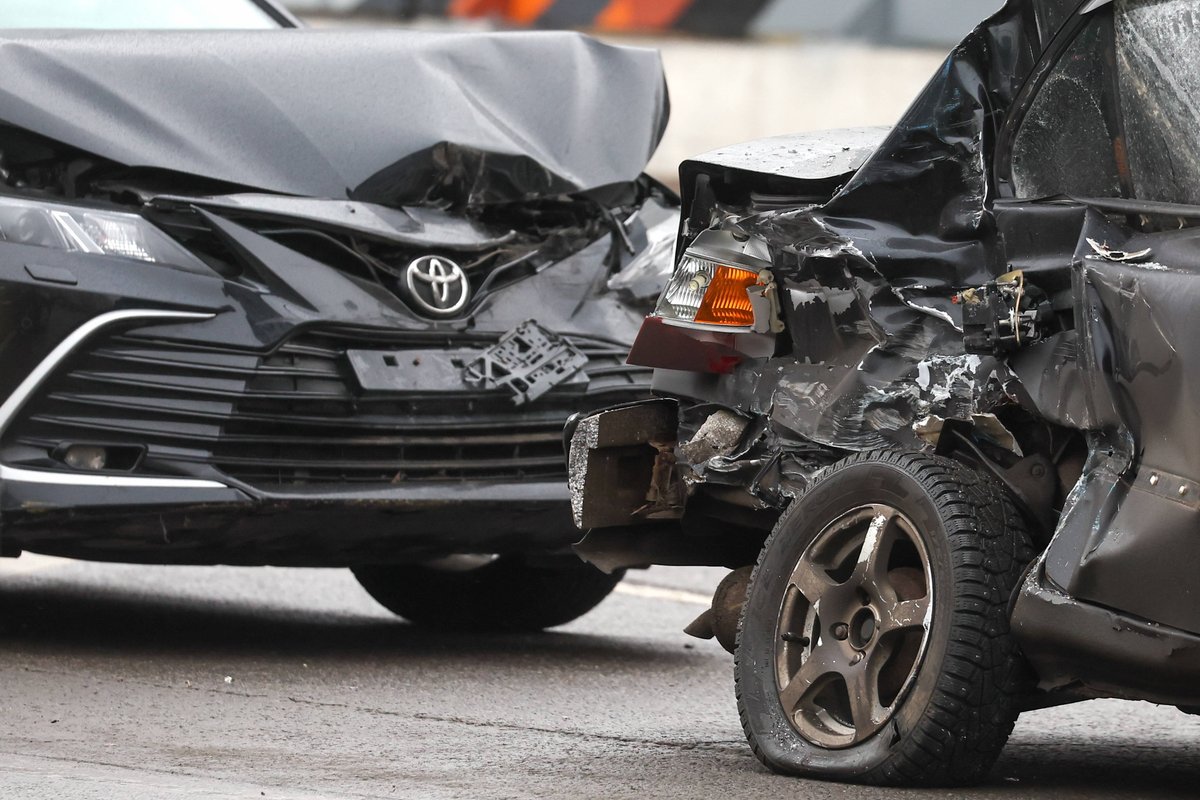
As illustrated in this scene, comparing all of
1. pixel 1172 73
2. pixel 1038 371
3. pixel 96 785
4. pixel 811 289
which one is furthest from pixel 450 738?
pixel 1172 73

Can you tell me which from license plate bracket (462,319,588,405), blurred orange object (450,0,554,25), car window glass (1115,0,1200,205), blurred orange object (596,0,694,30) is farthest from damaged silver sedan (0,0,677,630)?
blurred orange object (450,0,554,25)

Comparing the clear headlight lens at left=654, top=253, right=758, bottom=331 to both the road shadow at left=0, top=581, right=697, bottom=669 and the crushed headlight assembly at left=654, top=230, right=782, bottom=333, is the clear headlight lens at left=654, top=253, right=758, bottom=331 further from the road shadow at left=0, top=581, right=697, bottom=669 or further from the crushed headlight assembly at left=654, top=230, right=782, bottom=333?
the road shadow at left=0, top=581, right=697, bottom=669

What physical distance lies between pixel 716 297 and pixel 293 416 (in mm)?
1523

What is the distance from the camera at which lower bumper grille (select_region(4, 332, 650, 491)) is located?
557cm

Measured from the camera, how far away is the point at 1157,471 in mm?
3668

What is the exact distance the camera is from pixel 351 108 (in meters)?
6.35

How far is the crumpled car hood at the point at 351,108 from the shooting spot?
5945mm

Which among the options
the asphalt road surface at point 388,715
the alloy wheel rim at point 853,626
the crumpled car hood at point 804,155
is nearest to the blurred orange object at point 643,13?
the asphalt road surface at point 388,715

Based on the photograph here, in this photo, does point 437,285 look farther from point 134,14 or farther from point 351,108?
point 134,14

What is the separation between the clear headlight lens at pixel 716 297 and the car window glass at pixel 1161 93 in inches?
38.3

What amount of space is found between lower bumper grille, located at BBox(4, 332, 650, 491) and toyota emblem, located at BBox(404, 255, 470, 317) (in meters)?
0.10

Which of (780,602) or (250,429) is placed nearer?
(780,602)

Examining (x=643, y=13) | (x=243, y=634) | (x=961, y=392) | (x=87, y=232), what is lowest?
(x=243, y=634)

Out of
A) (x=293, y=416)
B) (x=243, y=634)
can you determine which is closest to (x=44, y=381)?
(x=293, y=416)
